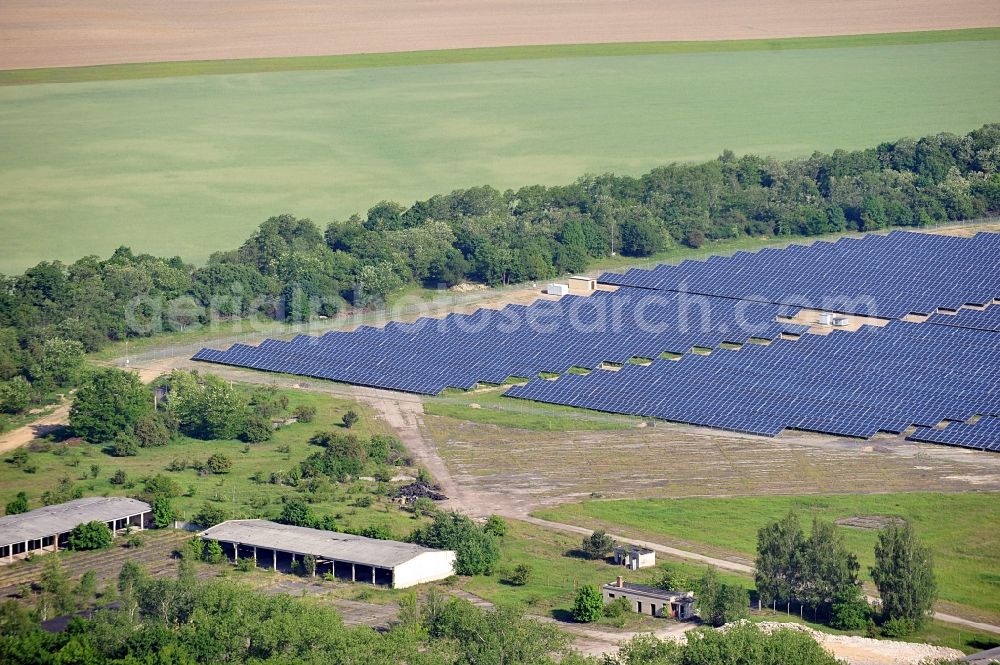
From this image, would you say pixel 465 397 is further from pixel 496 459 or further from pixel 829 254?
pixel 829 254

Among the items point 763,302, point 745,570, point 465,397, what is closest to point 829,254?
point 763,302

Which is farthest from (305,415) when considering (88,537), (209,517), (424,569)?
(424,569)

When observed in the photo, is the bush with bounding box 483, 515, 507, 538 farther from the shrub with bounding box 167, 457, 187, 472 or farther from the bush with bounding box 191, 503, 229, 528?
the shrub with bounding box 167, 457, 187, 472

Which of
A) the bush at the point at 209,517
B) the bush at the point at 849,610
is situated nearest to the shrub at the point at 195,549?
the bush at the point at 209,517

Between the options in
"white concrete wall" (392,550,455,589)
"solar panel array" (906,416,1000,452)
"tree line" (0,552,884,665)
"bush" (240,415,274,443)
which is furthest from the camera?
"bush" (240,415,274,443)

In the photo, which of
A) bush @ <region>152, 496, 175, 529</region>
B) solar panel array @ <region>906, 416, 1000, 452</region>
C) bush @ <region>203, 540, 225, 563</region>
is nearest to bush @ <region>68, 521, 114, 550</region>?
bush @ <region>152, 496, 175, 529</region>
